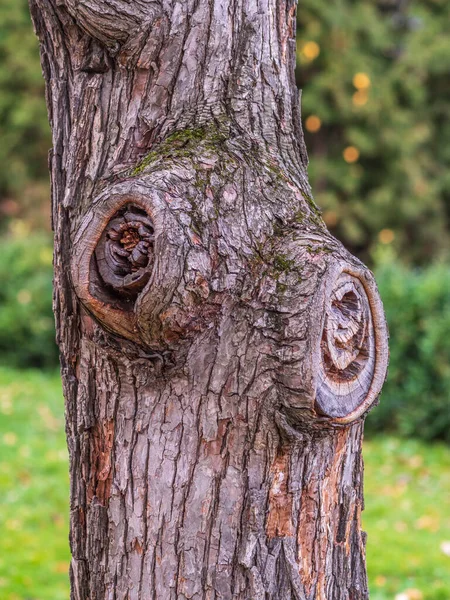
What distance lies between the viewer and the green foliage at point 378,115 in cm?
1137

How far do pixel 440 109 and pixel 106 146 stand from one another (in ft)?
38.4

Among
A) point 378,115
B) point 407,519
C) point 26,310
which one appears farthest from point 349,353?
point 378,115

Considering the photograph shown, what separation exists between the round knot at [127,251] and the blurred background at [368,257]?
108 inches

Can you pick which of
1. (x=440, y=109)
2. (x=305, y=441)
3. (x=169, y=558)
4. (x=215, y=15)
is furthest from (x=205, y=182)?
(x=440, y=109)

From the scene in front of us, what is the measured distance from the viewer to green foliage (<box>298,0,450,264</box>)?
11367 millimetres

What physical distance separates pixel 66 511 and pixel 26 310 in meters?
4.43

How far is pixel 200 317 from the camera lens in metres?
1.72

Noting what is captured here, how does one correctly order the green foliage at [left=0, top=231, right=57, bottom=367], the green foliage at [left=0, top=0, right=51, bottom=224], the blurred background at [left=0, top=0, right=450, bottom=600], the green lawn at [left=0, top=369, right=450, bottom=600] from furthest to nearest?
the green foliage at [left=0, top=0, right=51, bottom=224], the green foliage at [left=0, top=231, right=57, bottom=367], the blurred background at [left=0, top=0, right=450, bottom=600], the green lawn at [left=0, top=369, right=450, bottom=600]

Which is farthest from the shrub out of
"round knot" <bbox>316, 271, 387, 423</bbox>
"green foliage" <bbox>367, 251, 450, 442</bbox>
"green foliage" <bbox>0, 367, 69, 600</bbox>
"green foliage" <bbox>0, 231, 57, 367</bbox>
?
"round knot" <bbox>316, 271, 387, 423</bbox>

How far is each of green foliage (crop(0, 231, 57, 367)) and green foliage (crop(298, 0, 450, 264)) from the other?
4.75m

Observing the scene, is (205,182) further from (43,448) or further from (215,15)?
(43,448)

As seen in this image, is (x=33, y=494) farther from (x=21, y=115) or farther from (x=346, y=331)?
(x=21, y=115)

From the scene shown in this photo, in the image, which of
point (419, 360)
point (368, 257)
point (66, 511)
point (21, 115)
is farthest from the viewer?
point (368, 257)

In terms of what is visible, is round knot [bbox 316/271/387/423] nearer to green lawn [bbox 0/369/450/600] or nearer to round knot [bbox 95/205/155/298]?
round knot [bbox 95/205/155/298]
